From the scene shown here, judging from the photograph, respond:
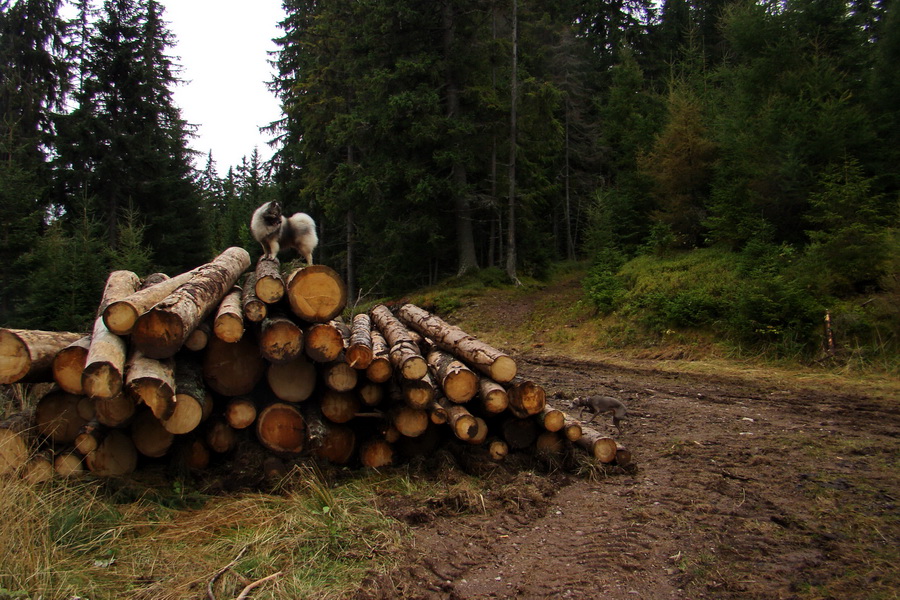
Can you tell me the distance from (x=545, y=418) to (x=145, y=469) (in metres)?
3.31

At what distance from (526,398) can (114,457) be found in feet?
10.8

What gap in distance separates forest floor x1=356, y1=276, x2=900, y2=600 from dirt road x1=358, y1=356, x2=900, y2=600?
0.4 inches

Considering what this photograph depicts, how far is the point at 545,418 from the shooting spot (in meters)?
4.57

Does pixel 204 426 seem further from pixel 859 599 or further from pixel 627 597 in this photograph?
pixel 859 599

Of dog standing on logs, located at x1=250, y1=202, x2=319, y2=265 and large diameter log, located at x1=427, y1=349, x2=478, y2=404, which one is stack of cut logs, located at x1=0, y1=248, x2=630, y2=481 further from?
dog standing on logs, located at x1=250, y1=202, x2=319, y2=265

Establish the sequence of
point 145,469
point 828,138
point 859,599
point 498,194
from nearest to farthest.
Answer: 1. point 859,599
2. point 145,469
3. point 828,138
4. point 498,194

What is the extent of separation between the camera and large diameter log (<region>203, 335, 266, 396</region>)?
431cm

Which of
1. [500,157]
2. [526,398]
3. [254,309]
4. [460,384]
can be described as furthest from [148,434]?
[500,157]

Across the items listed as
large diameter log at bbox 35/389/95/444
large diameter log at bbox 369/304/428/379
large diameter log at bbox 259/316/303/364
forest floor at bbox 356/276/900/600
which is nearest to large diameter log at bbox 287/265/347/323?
large diameter log at bbox 259/316/303/364

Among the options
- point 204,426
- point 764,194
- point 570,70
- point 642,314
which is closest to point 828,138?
point 764,194

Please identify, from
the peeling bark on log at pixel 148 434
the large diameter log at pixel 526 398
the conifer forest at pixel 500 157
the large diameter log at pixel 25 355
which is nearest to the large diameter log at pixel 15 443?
the large diameter log at pixel 25 355

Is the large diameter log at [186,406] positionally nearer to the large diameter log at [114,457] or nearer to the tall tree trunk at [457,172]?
the large diameter log at [114,457]

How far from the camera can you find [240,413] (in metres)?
4.28

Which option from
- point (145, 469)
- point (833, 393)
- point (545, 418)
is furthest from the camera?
point (833, 393)
